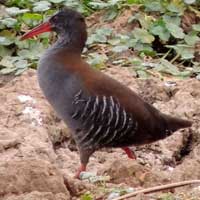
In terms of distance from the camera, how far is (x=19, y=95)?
22.1 ft

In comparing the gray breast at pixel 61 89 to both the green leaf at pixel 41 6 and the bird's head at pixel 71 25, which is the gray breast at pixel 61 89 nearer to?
the bird's head at pixel 71 25

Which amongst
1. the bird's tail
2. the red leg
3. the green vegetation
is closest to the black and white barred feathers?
the red leg

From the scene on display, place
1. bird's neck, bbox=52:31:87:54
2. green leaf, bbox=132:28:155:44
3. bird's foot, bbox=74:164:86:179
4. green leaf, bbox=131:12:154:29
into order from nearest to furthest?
bird's foot, bbox=74:164:86:179, bird's neck, bbox=52:31:87:54, green leaf, bbox=132:28:155:44, green leaf, bbox=131:12:154:29

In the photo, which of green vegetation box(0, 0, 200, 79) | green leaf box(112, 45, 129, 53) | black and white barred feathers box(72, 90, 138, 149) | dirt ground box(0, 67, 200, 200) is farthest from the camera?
green leaf box(112, 45, 129, 53)

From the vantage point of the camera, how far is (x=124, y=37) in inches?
314

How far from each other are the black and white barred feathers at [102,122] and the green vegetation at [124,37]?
1.38 m

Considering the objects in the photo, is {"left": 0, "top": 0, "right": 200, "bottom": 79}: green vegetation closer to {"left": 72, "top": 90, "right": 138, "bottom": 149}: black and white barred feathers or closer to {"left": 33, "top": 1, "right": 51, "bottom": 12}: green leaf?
{"left": 33, "top": 1, "right": 51, "bottom": 12}: green leaf

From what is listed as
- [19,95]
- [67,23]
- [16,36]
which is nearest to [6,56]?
[16,36]

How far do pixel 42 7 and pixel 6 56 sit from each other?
26.2 inches

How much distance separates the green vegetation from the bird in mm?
1288

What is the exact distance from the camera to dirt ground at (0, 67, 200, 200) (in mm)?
5098

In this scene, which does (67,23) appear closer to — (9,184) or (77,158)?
(77,158)

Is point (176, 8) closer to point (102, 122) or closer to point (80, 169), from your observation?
point (102, 122)

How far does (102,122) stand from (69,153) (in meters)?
0.51
